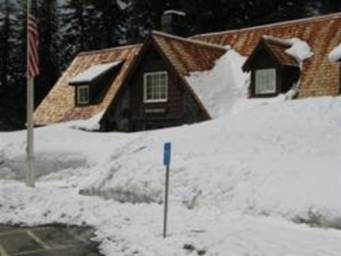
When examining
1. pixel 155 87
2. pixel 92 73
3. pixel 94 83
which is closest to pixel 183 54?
Answer: pixel 155 87

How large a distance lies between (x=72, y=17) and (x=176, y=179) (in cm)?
4684

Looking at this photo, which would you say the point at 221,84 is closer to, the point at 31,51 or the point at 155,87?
the point at 155,87

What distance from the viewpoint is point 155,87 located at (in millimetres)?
28391

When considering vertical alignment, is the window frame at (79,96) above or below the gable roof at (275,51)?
below

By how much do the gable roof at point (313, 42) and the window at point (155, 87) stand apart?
3.71 m

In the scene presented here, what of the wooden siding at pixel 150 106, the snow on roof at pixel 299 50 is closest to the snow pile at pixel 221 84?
the wooden siding at pixel 150 106

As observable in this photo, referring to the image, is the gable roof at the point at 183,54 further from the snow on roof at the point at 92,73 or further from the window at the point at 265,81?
the snow on roof at the point at 92,73

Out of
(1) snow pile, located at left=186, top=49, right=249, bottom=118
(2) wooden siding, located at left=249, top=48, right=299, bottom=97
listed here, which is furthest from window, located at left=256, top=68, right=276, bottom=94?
(1) snow pile, located at left=186, top=49, right=249, bottom=118

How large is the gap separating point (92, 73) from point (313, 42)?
1136cm

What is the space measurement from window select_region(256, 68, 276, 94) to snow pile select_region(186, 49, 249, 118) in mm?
913

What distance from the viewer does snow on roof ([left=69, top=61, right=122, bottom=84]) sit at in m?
32.0

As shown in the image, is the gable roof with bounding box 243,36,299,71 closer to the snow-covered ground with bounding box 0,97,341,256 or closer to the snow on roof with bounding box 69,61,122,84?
the snow-covered ground with bounding box 0,97,341,256

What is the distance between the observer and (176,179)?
1437 centimetres

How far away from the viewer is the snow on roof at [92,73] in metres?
32.0
